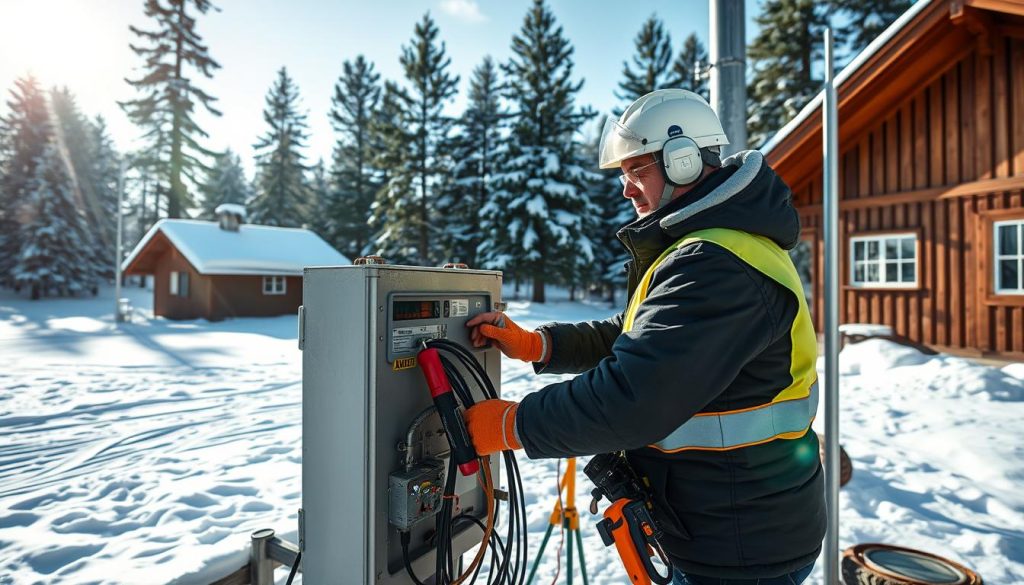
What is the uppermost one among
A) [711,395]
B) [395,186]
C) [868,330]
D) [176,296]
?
[395,186]

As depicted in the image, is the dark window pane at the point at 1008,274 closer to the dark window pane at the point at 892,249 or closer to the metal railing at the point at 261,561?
the dark window pane at the point at 892,249

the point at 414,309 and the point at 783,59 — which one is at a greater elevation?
the point at 783,59

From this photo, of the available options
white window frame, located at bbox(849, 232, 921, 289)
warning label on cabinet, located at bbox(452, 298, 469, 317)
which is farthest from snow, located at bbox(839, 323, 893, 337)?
warning label on cabinet, located at bbox(452, 298, 469, 317)

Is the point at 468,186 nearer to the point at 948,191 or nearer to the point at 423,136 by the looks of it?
the point at 423,136

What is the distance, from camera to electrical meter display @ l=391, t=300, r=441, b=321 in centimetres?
170

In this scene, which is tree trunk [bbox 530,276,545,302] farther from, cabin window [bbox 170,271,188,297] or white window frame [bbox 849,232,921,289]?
white window frame [bbox 849,232,921,289]

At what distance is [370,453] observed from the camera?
63.1 inches

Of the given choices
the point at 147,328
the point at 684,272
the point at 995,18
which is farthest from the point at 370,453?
the point at 147,328

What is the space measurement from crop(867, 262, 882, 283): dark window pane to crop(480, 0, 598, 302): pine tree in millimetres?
14187

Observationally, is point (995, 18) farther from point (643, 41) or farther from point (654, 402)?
point (643, 41)

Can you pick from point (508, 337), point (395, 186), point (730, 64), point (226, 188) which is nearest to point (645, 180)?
point (508, 337)

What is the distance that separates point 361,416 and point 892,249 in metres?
10.5

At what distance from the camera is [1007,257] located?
776 centimetres

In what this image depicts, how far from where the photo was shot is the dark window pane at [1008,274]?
7.72m
